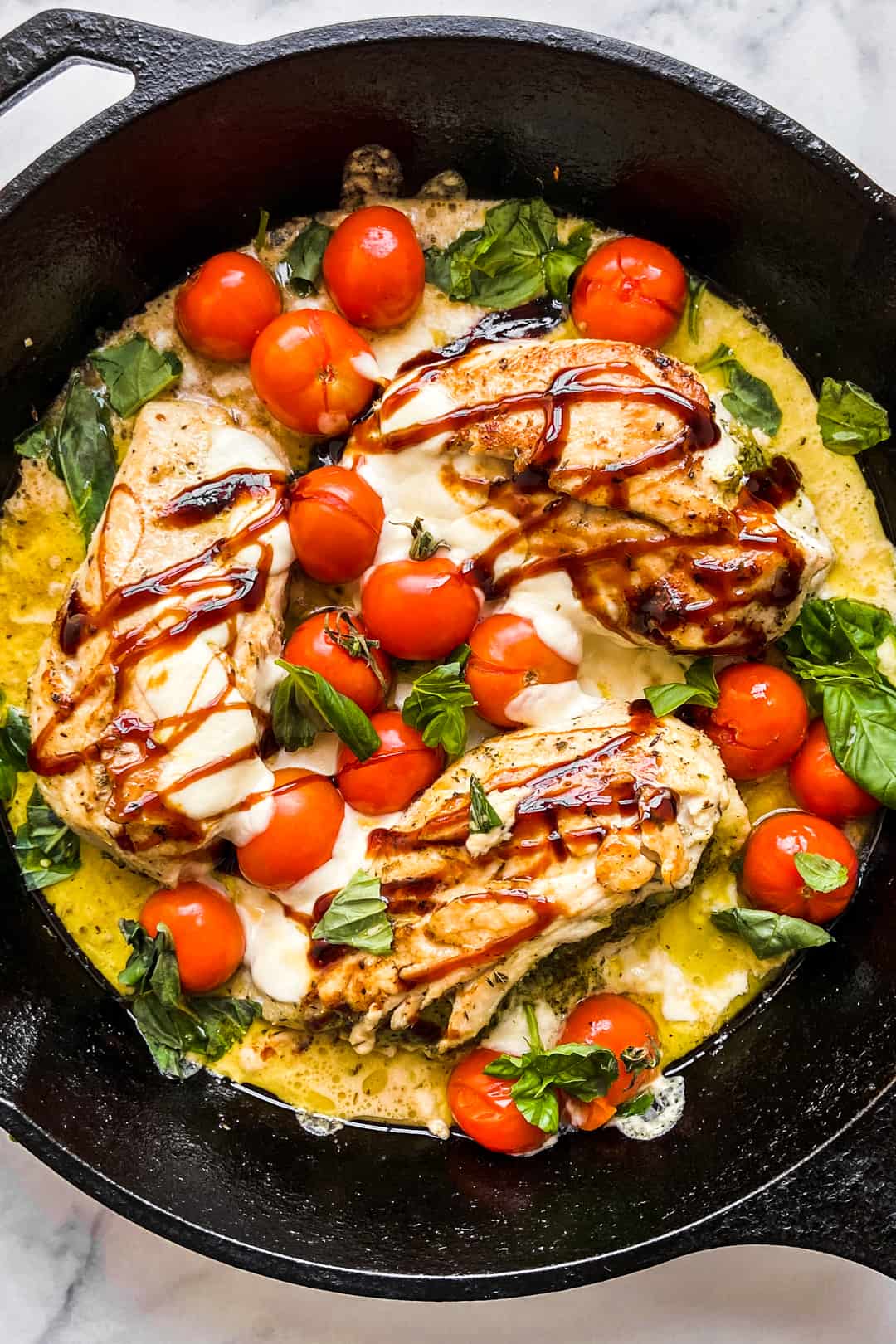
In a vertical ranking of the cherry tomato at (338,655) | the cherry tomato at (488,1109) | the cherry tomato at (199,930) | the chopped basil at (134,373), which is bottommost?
the cherry tomato at (488,1109)

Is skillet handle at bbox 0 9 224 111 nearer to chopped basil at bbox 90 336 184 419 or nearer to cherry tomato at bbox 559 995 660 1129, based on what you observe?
chopped basil at bbox 90 336 184 419

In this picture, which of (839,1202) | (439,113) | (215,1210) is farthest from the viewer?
(439,113)

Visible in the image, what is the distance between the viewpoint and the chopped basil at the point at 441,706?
3.36 metres

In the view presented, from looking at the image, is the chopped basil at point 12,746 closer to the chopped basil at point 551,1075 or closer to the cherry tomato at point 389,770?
the cherry tomato at point 389,770

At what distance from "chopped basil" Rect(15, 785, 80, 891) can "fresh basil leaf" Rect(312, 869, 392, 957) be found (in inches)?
32.7

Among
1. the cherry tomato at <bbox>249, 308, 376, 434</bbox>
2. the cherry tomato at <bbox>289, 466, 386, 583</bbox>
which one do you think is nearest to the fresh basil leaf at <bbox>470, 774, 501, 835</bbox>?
the cherry tomato at <bbox>289, 466, 386, 583</bbox>

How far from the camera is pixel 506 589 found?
3418 mm

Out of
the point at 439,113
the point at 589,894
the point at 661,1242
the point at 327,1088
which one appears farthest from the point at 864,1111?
the point at 439,113

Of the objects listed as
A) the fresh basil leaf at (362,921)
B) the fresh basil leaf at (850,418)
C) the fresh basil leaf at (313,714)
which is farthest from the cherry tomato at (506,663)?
the fresh basil leaf at (850,418)

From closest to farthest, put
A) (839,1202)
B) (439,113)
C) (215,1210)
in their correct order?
(839,1202) < (215,1210) < (439,113)

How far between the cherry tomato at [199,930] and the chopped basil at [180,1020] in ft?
0.20

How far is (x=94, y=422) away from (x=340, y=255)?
855 mm

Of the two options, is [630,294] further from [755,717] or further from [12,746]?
[12,746]

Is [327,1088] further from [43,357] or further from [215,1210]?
[43,357]
